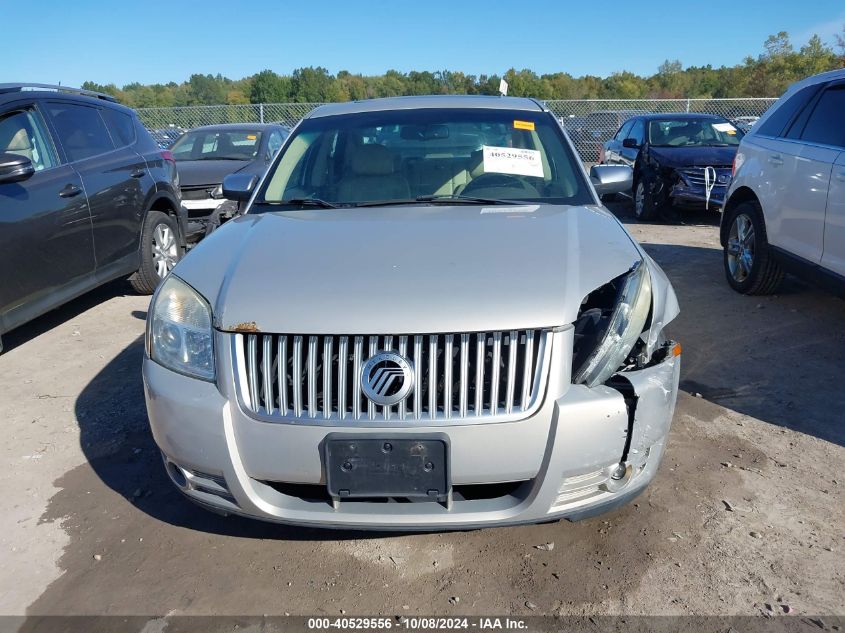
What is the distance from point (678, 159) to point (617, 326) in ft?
26.7

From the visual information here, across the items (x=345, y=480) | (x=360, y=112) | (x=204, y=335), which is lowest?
(x=345, y=480)

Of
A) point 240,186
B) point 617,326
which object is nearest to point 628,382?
point 617,326

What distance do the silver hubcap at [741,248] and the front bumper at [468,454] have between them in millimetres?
4073

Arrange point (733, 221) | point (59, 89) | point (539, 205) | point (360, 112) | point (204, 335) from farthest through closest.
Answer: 1. point (733, 221)
2. point (59, 89)
3. point (360, 112)
4. point (539, 205)
5. point (204, 335)

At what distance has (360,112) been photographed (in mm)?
3961

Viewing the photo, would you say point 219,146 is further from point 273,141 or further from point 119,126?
point 119,126

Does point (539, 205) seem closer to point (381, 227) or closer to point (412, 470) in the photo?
point (381, 227)

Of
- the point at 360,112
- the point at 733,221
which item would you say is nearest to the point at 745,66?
the point at 733,221

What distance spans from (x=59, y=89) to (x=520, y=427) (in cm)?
490

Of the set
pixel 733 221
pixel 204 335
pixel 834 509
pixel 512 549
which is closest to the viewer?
pixel 204 335

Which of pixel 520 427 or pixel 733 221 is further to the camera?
pixel 733 221

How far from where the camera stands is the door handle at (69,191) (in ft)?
15.7

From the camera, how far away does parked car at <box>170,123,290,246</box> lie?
8.19 metres

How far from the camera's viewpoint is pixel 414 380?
2.12 meters
